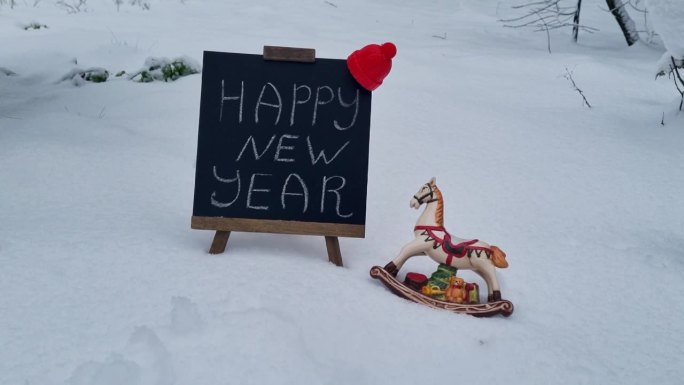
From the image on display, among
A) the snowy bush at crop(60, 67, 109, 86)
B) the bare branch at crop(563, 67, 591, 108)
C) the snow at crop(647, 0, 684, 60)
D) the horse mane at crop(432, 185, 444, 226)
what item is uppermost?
the snow at crop(647, 0, 684, 60)

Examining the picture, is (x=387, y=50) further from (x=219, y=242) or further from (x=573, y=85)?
(x=573, y=85)

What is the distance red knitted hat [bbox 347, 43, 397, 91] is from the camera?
2.61 metres

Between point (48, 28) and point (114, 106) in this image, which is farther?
point (48, 28)

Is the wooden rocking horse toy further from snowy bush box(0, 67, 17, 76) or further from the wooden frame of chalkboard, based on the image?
snowy bush box(0, 67, 17, 76)

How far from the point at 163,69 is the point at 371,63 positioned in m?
2.46

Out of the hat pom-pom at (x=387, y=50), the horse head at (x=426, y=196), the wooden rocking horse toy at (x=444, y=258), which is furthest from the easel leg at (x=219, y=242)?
the hat pom-pom at (x=387, y=50)

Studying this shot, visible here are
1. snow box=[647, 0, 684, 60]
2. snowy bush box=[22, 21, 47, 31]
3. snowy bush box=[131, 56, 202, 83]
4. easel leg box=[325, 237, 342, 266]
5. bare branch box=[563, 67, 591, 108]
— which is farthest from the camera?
snowy bush box=[22, 21, 47, 31]

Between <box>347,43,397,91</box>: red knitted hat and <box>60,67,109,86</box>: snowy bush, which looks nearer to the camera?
<box>347,43,397,91</box>: red knitted hat

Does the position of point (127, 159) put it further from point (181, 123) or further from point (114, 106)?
point (114, 106)

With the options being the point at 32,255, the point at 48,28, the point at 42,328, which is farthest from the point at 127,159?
the point at 48,28

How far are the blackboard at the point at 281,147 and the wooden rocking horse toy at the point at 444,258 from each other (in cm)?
22

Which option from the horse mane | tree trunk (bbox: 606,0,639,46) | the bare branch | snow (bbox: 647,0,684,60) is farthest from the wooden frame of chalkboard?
tree trunk (bbox: 606,0,639,46)

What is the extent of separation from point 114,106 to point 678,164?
9.98ft

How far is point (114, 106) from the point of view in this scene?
14.0ft
